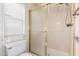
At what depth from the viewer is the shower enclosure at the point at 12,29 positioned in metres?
1.25

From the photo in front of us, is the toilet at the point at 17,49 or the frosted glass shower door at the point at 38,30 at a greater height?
the frosted glass shower door at the point at 38,30

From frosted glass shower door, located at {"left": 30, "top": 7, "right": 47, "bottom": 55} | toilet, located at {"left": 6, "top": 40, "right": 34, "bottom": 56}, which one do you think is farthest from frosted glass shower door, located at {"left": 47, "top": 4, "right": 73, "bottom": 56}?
toilet, located at {"left": 6, "top": 40, "right": 34, "bottom": 56}

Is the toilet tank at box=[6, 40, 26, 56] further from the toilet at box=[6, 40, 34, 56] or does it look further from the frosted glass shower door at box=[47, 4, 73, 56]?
the frosted glass shower door at box=[47, 4, 73, 56]

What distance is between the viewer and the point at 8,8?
127 cm

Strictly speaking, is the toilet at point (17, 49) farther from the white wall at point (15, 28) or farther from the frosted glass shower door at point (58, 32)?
the frosted glass shower door at point (58, 32)

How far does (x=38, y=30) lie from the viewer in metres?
1.30

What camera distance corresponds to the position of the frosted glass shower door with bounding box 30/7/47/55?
50.4 inches

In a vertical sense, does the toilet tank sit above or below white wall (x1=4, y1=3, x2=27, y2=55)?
below

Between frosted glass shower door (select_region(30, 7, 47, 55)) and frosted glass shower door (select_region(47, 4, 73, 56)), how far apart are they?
52mm

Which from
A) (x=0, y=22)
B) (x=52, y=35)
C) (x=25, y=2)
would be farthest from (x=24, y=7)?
(x=52, y=35)

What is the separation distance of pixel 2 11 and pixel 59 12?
22.1 inches

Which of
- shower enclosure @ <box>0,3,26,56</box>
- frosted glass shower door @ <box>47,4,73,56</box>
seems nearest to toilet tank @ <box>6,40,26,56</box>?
shower enclosure @ <box>0,3,26,56</box>

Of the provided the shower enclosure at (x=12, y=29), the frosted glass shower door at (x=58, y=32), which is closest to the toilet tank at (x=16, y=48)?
the shower enclosure at (x=12, y=29)

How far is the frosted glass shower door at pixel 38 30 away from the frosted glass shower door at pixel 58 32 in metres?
0.05
